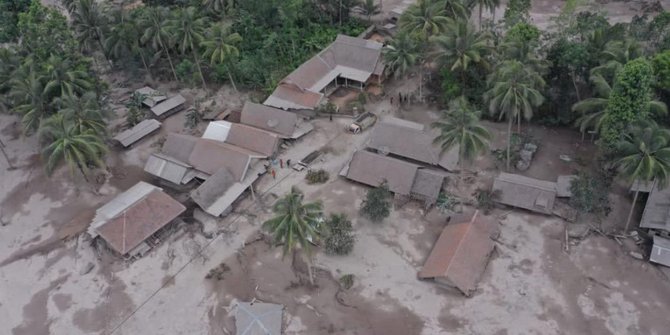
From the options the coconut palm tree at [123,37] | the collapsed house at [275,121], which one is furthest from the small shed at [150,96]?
the collapsed house at [275,121]

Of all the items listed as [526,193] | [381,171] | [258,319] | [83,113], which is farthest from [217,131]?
[526,193]

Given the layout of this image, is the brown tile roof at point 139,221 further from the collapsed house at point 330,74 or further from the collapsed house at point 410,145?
the collapsed house at point 410,145

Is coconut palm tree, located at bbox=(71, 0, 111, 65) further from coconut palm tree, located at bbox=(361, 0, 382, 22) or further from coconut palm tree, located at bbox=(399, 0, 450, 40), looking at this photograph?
coconut palm tree, located at bbox=(399, 0, 450, 40)

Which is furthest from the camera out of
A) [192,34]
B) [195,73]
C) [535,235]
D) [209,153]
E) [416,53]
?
[195,73]

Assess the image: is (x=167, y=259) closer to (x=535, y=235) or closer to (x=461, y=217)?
(x=461, y=217)

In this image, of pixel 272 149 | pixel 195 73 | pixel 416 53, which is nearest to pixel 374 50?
pixel 416 53

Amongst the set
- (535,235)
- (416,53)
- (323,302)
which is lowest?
(323,302)
